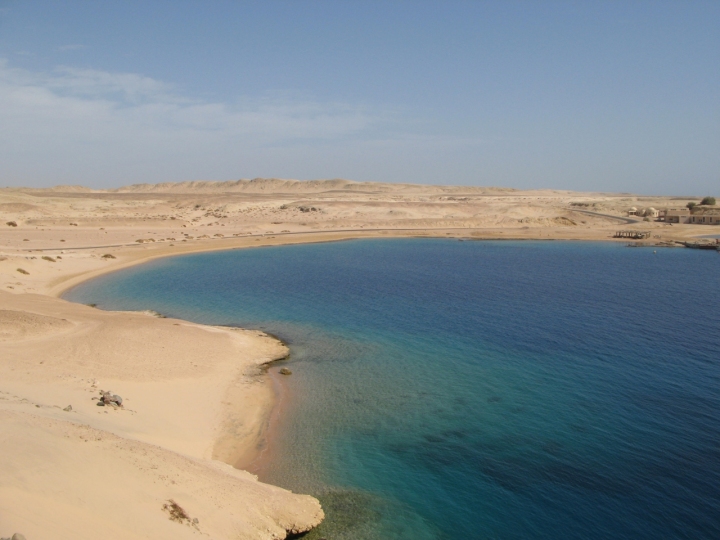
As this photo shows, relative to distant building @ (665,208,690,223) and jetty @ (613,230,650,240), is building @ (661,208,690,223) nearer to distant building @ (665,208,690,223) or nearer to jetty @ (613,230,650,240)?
distant building @ (665,208,690,223)

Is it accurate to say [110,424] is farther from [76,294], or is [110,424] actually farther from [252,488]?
[76,294]

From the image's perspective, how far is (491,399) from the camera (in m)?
21.7

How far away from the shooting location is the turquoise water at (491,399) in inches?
577

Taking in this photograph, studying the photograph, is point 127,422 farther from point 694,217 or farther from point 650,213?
point 694,217

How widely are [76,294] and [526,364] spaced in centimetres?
3523

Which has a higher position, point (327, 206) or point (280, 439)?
point (327, 206)

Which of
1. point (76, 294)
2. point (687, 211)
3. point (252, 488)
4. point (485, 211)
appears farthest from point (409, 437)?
point (687, 211)

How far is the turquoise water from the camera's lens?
1466cm

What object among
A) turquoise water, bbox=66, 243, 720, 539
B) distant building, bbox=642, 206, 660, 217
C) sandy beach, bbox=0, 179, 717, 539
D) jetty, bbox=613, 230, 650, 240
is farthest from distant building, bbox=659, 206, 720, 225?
sandy beach, bbox=0, 179, 717, 539

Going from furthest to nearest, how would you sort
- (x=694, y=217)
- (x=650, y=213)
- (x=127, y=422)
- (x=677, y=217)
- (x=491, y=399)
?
(x=650, y=213) → (x=677, y=217) → (x=694, y=217) → (x=491, y=399) → (x=127, y=422)

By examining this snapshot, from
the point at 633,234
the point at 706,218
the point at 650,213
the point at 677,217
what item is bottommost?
the point at 633,234

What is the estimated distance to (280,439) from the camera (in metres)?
18.9

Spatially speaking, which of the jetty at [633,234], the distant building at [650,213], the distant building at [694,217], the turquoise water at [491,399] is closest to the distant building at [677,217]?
the distant building at [694,217]

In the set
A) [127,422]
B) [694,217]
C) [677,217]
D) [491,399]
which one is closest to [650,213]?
[677,217]
